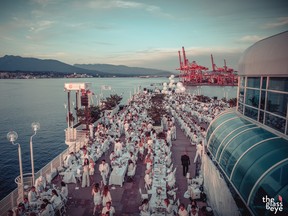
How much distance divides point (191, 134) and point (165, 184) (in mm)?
7329

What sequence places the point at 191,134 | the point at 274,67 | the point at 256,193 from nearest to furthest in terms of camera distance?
the point at 256,193 < the point at 274,67 < the point at 191,134

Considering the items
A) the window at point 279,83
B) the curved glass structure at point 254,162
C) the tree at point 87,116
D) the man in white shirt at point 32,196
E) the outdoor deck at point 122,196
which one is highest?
the window at point 279,83

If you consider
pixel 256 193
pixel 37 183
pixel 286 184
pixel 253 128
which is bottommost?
pixel 37 183

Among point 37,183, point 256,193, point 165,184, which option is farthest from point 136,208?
point 256,193

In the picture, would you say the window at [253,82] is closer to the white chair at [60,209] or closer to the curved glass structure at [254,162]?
the curved glass structure at [254,162]

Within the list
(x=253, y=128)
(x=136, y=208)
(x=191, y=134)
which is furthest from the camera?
(x=191, y=134)

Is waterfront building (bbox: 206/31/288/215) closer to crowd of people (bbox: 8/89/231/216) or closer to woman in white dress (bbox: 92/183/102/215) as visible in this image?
crowd of people (bbox: 8/89/231/216)

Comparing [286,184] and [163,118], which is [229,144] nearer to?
[286,184]

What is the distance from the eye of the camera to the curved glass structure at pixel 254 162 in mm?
4785

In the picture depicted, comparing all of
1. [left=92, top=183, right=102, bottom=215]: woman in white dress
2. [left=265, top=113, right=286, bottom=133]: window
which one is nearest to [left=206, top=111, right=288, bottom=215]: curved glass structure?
[left=265, top=113, right=286, bottom=133]: window

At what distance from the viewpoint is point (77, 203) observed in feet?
27.2

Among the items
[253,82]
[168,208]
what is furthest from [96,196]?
[253,82]

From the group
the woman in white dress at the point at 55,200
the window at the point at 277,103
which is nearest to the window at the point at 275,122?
the window at the point at 277,103

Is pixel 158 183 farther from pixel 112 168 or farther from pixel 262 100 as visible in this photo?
pixel 262 100
